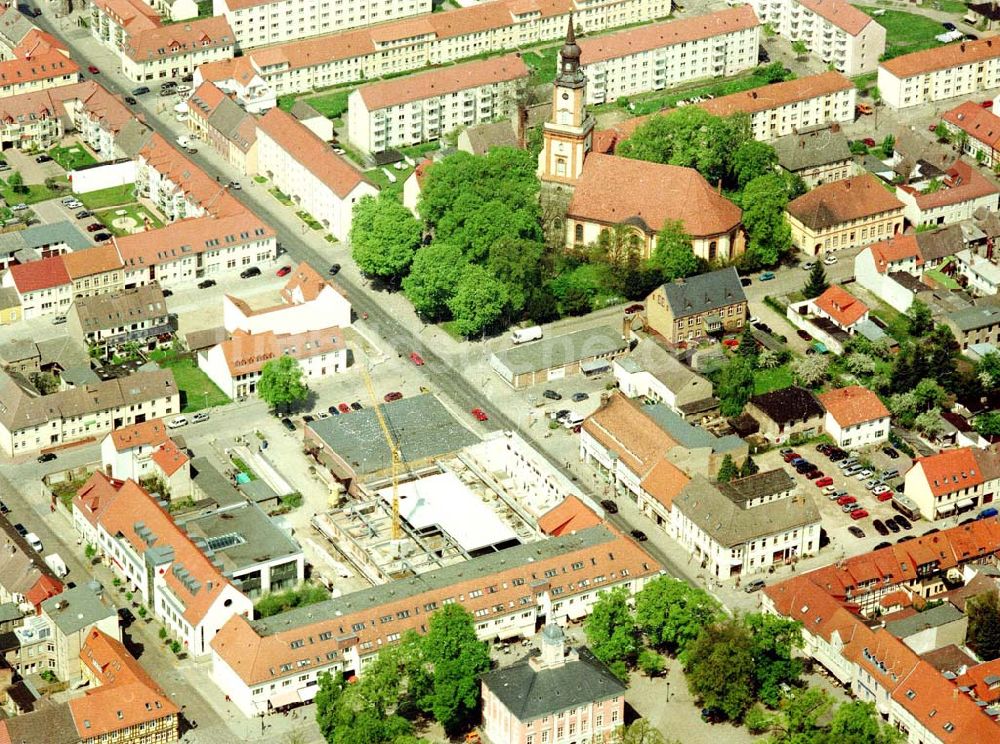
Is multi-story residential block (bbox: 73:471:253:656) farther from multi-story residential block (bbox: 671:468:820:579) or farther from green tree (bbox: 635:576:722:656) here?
multi-story residential block (bbox: 671:468:820:579)

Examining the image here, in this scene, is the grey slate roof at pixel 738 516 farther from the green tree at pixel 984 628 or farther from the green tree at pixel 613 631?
the green tree at pixel 984 628

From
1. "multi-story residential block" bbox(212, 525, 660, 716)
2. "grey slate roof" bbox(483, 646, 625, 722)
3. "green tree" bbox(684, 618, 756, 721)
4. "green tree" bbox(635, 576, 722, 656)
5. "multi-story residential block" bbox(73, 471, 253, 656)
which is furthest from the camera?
"multi-story residential block" bbox(73, 471, 253, 656)

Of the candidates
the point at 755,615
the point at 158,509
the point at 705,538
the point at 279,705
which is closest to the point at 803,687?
the point at 755,615

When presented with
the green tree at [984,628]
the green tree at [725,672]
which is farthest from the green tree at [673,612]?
the green tree at [984,628]

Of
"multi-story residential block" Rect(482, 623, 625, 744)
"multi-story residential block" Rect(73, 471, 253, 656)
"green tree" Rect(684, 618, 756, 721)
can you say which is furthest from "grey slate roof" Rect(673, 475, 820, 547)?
"multi-story residential block" Rect(73, 471, 253, 656)

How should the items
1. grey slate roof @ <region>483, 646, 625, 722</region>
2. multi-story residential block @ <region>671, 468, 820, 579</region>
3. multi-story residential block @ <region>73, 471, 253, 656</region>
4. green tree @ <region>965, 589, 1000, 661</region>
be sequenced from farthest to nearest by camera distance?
multi-story residential block @ <region>671, 468, 820, 579</region> < multi-story residential block @ <region>73, 471, 253, 656</region> < green tree @ <region>965, 589, 1000, 661</region> < grey slate roof @ <region>483, 646, 625, 722</region>

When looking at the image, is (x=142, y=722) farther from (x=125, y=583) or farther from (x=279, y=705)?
(x=125, y=583)

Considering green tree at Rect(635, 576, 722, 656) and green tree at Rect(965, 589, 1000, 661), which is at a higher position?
green tree at Rect(635, 576, 722, 656)
